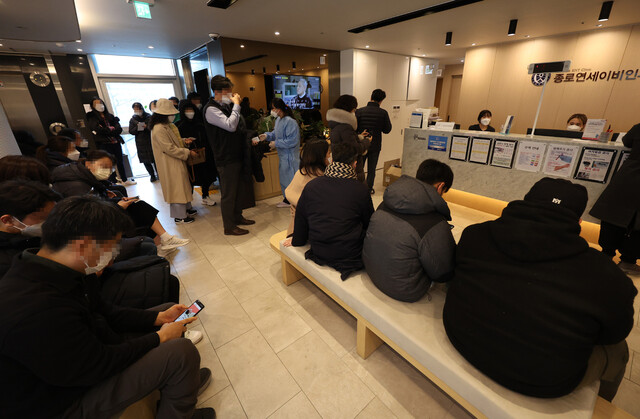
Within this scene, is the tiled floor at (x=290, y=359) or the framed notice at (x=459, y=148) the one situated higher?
the framed notice at (x=459, y=148)

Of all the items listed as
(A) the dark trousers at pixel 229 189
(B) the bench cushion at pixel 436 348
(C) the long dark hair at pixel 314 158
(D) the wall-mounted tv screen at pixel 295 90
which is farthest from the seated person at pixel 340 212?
(D) the wall-mounted tv screen at pixel 295 90

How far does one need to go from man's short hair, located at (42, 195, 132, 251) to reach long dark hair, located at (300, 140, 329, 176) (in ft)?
4.70

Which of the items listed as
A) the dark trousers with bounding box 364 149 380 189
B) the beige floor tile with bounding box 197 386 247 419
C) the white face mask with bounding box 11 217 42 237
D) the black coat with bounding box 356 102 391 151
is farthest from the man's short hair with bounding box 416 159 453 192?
the dark trousers with bounding box 364 149 380 189

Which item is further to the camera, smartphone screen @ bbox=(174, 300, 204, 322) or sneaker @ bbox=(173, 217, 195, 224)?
sneaker @ bbox=(173, 217, 195, 224)

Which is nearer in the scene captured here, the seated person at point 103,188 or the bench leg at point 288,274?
the seated person at point 103,188

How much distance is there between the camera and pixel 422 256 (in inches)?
52.8

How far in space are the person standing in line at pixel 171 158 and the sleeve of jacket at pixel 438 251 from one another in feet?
10.2

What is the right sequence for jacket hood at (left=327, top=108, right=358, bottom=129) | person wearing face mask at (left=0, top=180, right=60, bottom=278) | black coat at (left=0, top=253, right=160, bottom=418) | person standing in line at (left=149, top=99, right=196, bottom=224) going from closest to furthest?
black coat at (left=0, top=253, right=160, bottom=418)
person wearing face mask at (left=0, top=180, right=60, bottom=278)
person standing in line at (left=149, top=99, right=196, bottom=224)
jacket hood at (left=327, top=108, right=358, bottom=129)

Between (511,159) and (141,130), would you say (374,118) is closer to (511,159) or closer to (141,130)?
(511,159)

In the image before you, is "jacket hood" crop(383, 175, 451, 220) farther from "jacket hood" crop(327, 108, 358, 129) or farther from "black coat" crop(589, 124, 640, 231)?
"jacket hood" crop(327, 108, 358, 129)

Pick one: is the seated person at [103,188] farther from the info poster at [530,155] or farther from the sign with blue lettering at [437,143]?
the info poster at [530,155]

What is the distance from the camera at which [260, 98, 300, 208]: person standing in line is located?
360 cm

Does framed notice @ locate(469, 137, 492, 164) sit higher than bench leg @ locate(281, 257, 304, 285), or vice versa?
framed notice @ locate(469, 137, 492, 164)

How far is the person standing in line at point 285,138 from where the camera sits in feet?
11.8
